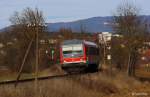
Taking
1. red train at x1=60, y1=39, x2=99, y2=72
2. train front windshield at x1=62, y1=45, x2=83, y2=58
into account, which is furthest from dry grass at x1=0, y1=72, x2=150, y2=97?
train front windshield at x1=62, y1=45, x2=83, y2=58

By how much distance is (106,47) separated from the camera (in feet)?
255

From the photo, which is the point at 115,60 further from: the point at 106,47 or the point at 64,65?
the point at 64,65

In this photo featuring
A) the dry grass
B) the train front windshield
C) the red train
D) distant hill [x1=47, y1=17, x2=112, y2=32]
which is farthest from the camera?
distant hill [x1=47, y1=17, x2=112, y2=32]

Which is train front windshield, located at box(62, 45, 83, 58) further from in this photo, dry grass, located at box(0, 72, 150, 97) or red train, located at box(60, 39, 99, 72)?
dry grass, located at box(0, 72, 150, 97)

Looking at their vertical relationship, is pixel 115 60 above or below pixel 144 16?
below

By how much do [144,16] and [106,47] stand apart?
11614 mm

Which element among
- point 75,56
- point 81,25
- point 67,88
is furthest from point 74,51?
point 81,25

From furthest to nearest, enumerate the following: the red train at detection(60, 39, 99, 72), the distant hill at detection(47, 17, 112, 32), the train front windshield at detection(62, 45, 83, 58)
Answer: the distant hill at detection(47, 17, 112, 32), the train front windshield at detection(62, 45, 83, 58), the red train at detection(60, 39, 99, 72)

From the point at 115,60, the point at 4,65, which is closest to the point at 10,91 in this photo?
the point at 4,65

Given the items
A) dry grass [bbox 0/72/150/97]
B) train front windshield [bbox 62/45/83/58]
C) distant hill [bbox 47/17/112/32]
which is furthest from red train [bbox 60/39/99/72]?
dry grass [bbox 0/72/150/97]

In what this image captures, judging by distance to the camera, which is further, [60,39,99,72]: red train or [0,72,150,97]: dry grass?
[60,39,99,72]: red train

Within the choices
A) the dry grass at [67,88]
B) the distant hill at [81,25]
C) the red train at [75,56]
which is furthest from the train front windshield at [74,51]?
the dry grass at [67,88]

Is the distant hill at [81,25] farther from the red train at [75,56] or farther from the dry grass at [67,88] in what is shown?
the dry grass at [67,88]

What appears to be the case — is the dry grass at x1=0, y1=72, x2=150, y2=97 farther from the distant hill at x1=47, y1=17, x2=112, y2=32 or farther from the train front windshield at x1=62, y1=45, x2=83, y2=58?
the distant hill at x1=47, y1=17, x2=112, y2=32
